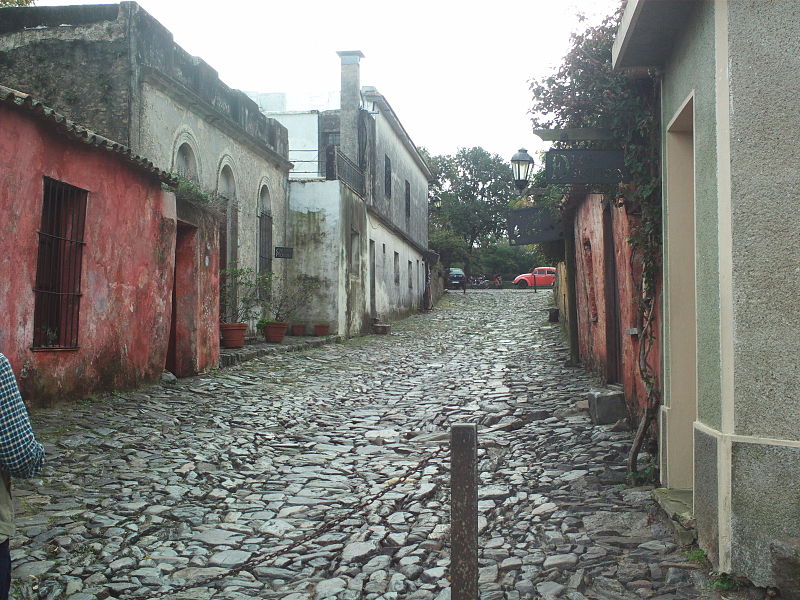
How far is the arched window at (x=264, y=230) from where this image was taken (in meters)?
16.8

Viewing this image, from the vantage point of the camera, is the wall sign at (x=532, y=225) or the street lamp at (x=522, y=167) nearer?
the wall sign at (x=532, y=225)

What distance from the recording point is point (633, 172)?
19.4 feet

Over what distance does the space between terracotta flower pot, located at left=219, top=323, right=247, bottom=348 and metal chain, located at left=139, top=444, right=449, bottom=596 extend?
25.0 ft

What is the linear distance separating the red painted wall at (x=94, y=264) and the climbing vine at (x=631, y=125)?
516 centimetres

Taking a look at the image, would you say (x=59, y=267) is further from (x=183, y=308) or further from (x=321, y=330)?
(x=321, y=330)

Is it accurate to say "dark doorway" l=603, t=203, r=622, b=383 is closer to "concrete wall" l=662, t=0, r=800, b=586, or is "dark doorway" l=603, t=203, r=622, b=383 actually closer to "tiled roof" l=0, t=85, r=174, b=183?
"concrete wall" l=662, t=0, r=800, b=586

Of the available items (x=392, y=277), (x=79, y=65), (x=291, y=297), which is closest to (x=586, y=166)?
(x=79, y=65)

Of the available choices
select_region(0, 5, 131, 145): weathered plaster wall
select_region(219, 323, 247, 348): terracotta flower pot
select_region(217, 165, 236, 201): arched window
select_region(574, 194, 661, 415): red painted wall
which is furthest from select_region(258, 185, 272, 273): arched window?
select_region(574, 194, 661, 415): red painted wall

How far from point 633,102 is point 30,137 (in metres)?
5.87

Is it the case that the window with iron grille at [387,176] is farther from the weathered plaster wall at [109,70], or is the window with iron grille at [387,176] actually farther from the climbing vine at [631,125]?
the climbing vine at [631,125]

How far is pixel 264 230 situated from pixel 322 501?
40.2 feet

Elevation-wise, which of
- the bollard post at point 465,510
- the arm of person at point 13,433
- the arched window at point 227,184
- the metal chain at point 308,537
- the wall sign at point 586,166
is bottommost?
the metal chain at point 308,537

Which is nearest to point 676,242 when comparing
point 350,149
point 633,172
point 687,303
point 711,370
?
point 687,303

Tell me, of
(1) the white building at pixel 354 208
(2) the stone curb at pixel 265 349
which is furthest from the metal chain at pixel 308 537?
(1) the white building at pixel 354 208
